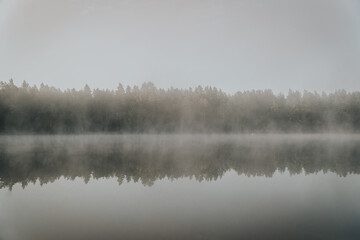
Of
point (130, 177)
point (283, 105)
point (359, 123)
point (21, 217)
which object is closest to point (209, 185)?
point (130, 177)

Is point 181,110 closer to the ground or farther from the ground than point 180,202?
farther from the ground

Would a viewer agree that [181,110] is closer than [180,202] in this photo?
No

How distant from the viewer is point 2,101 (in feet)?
218

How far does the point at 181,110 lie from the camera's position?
273ft

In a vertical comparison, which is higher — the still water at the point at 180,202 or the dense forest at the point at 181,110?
the dense forest at the point at 181,110

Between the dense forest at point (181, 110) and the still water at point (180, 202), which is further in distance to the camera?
the dense forest at point (181, 110)

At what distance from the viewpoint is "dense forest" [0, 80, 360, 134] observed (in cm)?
7225

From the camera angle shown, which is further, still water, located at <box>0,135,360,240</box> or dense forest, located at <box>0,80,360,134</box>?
dense forest, located at <box>0,80,360,134</box>

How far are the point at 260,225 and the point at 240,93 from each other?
87.6m

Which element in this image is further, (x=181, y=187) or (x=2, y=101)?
(x=2, y=101)

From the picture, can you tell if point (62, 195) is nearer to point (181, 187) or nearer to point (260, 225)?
point (181, 187)

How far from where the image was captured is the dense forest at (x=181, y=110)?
7225 centimetres

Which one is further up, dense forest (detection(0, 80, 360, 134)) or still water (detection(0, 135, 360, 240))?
dense forest (detection(0, 80, 360, 134))

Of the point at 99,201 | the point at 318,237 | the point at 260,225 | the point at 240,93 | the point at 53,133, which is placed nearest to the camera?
the point at 318,237
